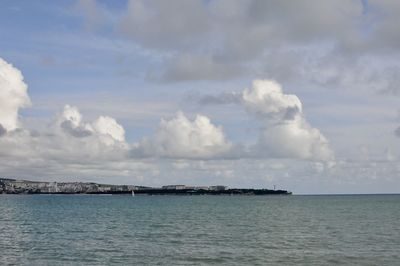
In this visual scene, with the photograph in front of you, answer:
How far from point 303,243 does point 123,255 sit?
28.5 meters

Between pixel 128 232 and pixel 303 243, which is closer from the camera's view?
pixel 303 243

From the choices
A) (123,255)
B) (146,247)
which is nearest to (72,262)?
(123,255)

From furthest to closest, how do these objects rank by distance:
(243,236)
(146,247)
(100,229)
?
(100,229) < (243,236) < (146,247)

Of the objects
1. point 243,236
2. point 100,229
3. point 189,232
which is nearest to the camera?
point 243,236

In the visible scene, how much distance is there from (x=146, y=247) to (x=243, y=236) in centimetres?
2160

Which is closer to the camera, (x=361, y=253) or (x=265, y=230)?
(x=361, y=253)

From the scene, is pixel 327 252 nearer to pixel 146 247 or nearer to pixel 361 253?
pixel 361 253

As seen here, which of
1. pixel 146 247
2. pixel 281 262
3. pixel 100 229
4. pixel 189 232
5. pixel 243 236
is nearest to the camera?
pixel 281 262

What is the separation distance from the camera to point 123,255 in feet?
231

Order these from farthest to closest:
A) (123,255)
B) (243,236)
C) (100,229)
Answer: (100,229) < (243,236) < (123,255)

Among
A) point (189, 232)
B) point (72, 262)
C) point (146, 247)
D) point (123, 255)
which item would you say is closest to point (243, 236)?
point (189, 232)

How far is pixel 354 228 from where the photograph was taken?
367ft

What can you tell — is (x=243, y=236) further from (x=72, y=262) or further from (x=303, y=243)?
(x=72, y=262)

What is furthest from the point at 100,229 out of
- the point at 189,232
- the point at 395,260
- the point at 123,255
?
the point at 395,260
